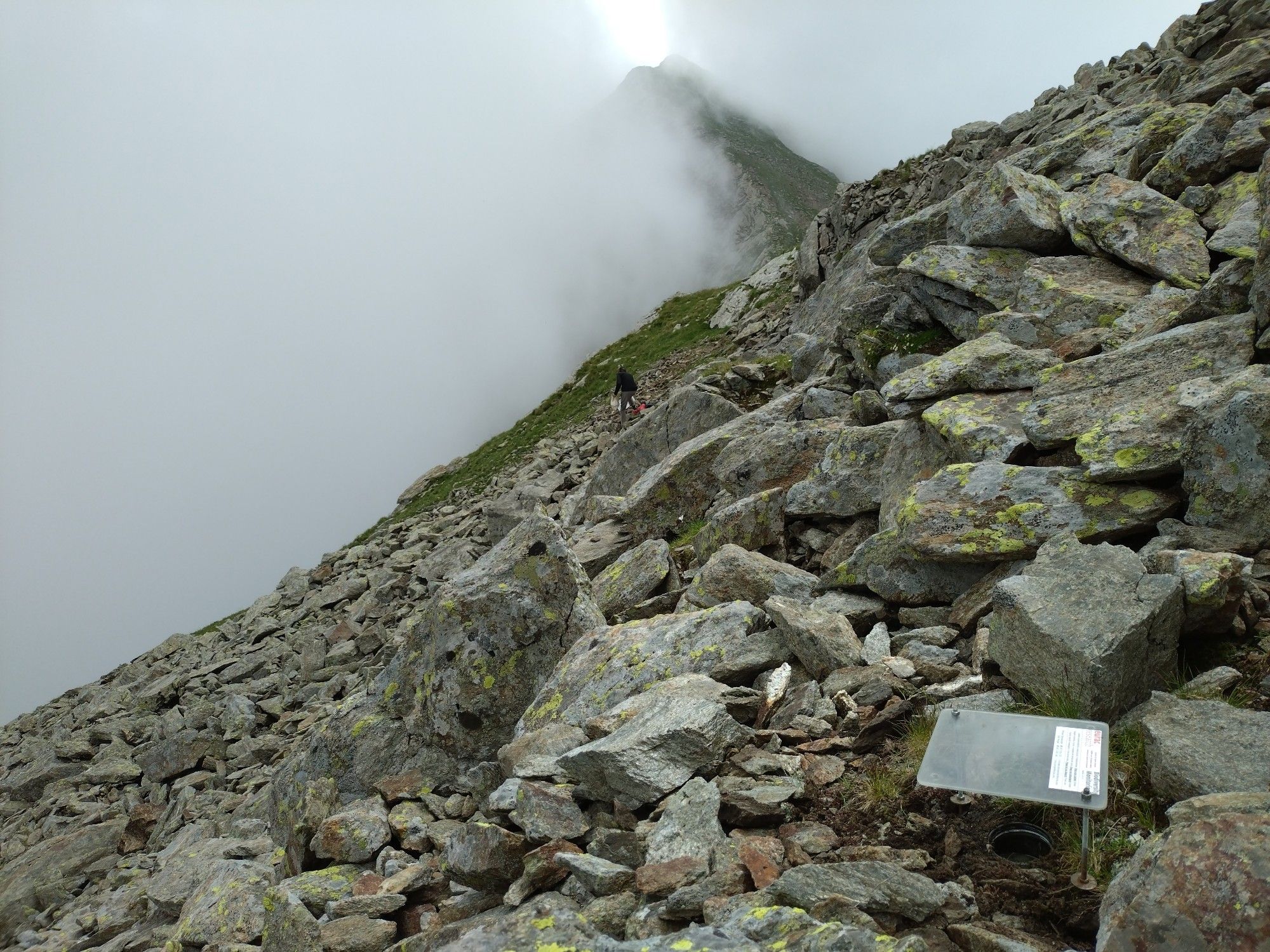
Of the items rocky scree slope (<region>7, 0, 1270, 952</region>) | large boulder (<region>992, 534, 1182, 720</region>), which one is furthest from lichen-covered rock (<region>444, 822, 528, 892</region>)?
large boulder (<region>992, 534, 1182, 720</region>)

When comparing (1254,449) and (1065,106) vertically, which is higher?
(1065,106)

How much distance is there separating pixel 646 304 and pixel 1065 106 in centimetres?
16062

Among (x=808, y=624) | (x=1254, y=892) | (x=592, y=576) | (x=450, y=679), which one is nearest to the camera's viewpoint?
(x=1254, y=892)

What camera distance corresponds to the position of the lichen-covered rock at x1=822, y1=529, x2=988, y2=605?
11055 mm

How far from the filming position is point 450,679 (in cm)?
1284

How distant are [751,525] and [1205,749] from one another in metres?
10.8

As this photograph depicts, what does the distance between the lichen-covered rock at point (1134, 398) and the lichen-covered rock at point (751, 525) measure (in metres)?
5.37

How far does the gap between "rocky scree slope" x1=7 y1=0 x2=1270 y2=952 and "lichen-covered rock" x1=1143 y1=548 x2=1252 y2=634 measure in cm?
4

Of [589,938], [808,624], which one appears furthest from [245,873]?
[808,624]

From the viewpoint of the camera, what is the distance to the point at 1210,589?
7160mm

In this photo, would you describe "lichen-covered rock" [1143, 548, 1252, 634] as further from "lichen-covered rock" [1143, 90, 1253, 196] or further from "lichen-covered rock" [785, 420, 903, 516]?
"lichen-covered rock" [1143, 90, 1253, 196]

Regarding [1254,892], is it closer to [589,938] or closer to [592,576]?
[589,938]

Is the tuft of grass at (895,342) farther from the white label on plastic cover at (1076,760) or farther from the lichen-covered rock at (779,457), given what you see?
the white label on plastic cover at (1076,760)

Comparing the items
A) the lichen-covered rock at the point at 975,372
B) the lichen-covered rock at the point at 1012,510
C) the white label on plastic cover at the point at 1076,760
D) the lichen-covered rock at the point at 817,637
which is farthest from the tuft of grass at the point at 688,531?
the white label on plastic cover at the point at 1076,760
